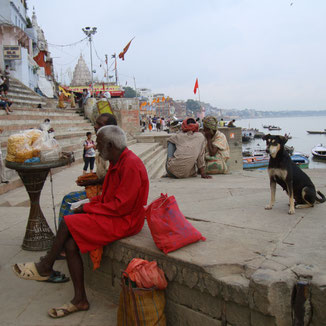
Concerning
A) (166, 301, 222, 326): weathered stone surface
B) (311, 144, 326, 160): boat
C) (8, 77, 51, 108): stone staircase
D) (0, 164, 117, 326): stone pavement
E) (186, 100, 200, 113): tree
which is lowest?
(311, 144, 326, 160): boat

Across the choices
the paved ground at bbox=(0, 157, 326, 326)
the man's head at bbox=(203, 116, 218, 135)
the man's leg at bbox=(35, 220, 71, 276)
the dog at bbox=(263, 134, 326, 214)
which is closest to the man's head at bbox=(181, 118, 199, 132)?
the man's head at bbox=(203, 116, 218, 135)

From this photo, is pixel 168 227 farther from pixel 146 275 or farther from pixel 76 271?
pixel 76 271

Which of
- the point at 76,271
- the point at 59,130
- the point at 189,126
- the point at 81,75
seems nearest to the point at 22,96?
the point at 59,130

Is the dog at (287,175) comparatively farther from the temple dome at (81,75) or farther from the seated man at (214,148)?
the temple dome at (81,75)

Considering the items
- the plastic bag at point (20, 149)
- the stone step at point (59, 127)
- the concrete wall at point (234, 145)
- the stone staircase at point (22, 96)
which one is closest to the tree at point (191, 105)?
the stone staircase at point (22, 96)

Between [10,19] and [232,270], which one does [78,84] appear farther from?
[232,270]

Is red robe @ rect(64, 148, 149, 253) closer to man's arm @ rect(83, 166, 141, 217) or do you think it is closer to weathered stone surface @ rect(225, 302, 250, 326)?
man's arm @ rect(83, 166, 141, 217)

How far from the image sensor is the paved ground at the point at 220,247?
234cm

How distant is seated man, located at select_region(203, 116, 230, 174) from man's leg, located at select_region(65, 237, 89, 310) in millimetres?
4476

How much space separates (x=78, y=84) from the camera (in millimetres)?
65062

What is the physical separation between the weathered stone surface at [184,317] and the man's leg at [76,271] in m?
0.73

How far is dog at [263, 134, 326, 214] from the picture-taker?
3391 mm

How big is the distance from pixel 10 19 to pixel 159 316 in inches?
1192

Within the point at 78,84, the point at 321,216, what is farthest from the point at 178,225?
the point at 78,84
